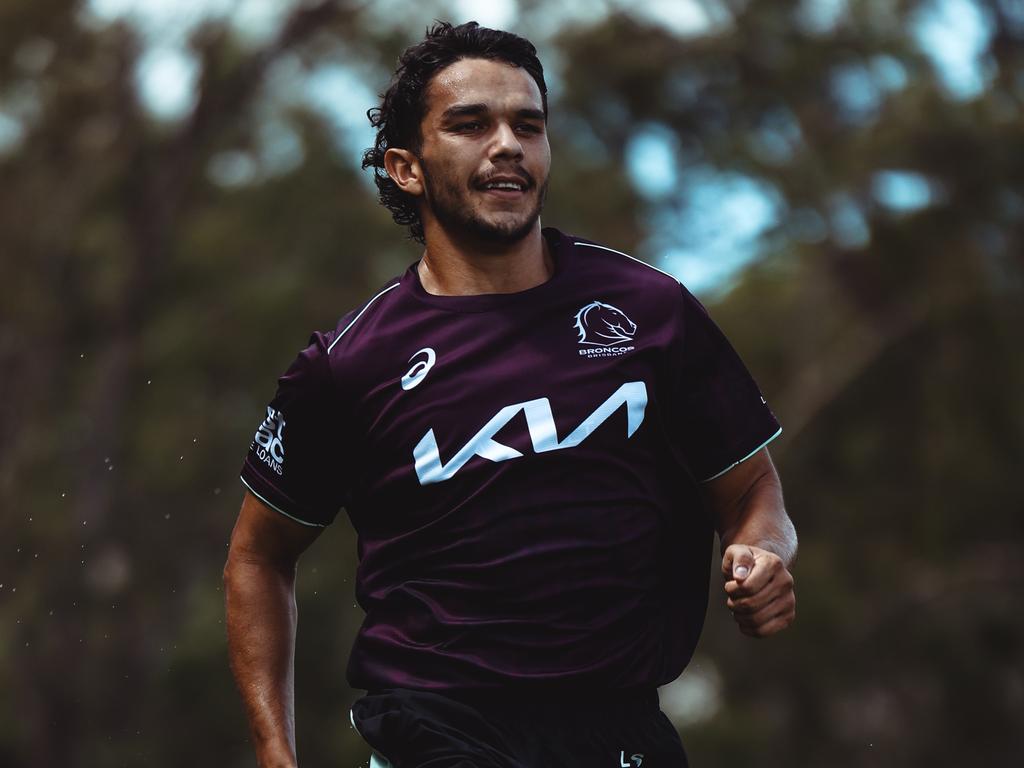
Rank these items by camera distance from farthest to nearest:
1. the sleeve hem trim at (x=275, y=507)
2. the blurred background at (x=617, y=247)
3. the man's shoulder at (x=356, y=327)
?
the blurred background at (x=617, y=247), the sleeve hem trim at (x=275, y=507), the man's shoulder at (x=356, y=327)

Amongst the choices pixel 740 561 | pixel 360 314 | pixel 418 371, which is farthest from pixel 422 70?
pixel 740 561

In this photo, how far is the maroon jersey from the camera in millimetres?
3695

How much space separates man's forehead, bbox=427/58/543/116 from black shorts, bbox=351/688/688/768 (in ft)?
4.41

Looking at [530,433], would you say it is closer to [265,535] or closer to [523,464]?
[523,464]

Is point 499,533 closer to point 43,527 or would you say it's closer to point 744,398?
point 744,398

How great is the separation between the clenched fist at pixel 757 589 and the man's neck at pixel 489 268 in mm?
886

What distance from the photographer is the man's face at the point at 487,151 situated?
399cm

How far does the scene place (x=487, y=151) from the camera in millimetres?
4000

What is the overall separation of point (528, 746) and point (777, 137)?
20.9 m

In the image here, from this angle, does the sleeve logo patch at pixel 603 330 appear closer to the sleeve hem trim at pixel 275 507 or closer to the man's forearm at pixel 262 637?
the sleeve hem trim at pixel 275 507

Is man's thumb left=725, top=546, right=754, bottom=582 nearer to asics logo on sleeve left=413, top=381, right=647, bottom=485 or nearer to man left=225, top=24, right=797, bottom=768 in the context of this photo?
man left=225, top=24, right=797, bottom=768

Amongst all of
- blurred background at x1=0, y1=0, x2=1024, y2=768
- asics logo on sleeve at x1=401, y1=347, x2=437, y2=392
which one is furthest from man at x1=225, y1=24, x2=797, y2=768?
blurred background at x1=0, y1=0, x2=1024, y2=768

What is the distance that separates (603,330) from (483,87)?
0.65 m

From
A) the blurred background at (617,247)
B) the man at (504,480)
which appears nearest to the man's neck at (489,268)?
the man at (504,480)
